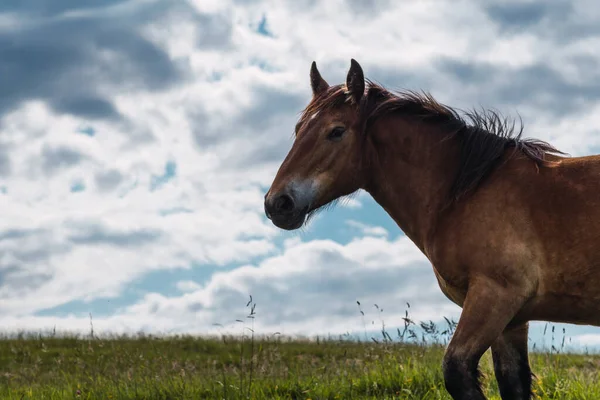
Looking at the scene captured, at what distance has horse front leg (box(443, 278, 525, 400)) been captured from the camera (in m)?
5.21

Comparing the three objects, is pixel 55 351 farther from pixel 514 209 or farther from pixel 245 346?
pixel 514 209

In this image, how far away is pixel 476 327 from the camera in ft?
17.1

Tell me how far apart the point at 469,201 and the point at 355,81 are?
4.73ft

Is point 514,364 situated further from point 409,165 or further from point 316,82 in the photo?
point 316,82

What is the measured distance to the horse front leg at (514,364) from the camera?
628 cm

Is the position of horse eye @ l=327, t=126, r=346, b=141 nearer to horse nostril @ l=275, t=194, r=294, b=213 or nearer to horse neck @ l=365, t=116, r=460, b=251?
horse neck @ l=365, t=116, r=460, b=251

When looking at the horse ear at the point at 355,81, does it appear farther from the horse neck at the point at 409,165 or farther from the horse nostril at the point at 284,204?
the horse nostril at the point at 284,204

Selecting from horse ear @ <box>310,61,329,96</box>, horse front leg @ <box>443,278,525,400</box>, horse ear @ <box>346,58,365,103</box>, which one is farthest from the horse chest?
horse ear @ <box>310,61,329,96</box>

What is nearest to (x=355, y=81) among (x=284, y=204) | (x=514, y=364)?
(x=284, y=204)

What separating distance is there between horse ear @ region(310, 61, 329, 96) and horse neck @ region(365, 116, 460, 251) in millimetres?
858

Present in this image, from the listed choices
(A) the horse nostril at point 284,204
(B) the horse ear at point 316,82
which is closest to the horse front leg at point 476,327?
(A) the horse nostril at point 284,204

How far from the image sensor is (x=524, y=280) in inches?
211

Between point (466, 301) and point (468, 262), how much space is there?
0.34m

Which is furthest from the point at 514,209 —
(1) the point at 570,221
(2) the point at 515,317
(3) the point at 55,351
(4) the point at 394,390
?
(3) the point at 55,351
